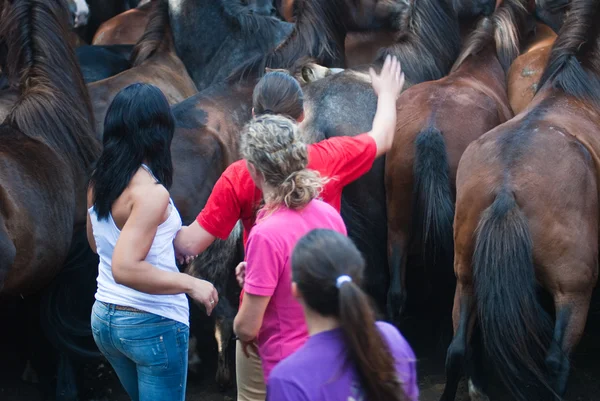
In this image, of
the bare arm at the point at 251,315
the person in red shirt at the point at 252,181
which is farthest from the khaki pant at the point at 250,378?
the bare arm at the point at 251,315

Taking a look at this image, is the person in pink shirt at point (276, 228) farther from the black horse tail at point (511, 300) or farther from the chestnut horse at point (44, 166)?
the chestnut horse at point (44, 166)

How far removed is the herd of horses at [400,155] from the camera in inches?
153

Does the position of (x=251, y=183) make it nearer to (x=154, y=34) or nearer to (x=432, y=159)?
(x=432, y=159)

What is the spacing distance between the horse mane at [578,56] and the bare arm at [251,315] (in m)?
2.76

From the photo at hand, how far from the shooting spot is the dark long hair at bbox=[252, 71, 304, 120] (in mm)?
2869

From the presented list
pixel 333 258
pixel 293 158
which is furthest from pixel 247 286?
pixel 333 258

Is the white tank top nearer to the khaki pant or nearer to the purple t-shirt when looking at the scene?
the khaki pant

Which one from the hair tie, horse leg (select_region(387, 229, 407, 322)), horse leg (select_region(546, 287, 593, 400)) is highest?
the hair tie

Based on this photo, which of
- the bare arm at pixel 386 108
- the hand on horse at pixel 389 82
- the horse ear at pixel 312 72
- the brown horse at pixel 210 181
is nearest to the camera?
the bare arm at pixel 386 108

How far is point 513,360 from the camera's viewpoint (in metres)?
3.81

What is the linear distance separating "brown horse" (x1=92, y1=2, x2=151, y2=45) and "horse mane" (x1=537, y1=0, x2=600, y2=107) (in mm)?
4436

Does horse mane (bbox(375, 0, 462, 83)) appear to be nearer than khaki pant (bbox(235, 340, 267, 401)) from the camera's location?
No

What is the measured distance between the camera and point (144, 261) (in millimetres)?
2811

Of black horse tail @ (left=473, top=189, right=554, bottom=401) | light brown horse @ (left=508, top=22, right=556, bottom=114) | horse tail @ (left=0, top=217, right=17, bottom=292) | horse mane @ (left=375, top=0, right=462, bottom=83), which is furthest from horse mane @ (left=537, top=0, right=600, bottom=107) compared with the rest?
horse tail @ (left=0, top=217, right=17, bottom=292)
